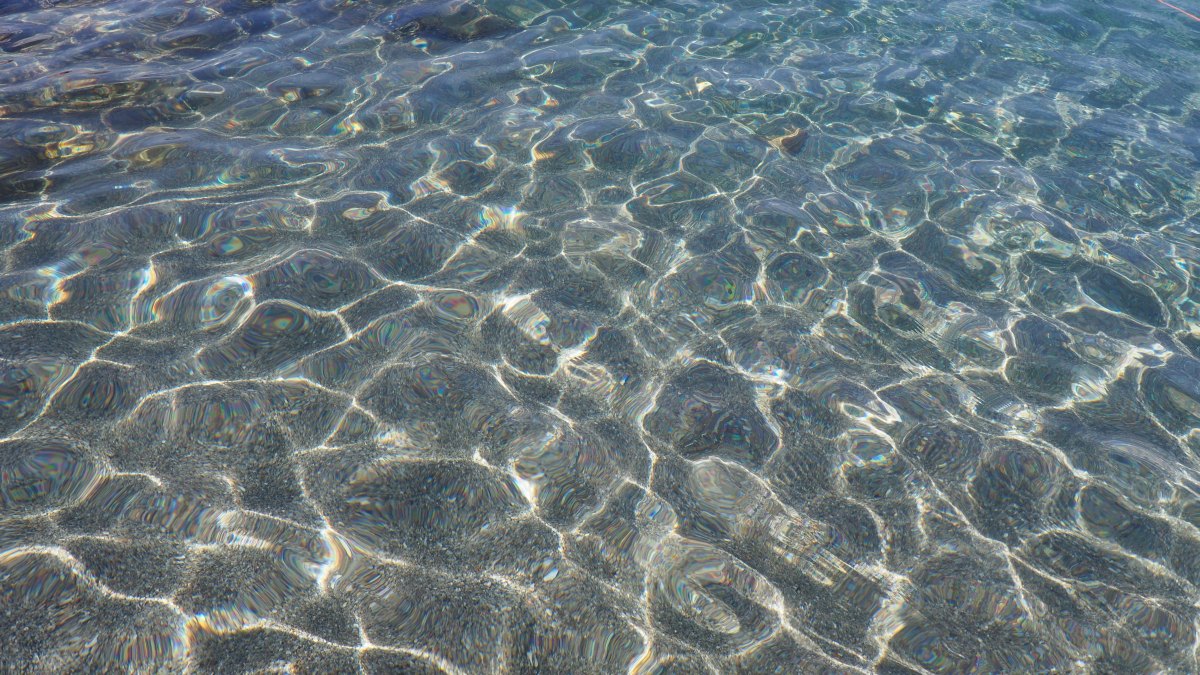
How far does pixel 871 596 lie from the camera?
9.91 ft

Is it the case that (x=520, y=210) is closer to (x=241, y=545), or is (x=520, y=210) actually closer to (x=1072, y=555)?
(x=241, y=545)

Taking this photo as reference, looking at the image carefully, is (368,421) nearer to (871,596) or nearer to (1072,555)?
(871,596)

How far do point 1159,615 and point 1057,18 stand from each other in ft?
32.6

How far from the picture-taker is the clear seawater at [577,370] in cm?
275

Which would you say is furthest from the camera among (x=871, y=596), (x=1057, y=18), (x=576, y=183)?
(x=1057, y=18)

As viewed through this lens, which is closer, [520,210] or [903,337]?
[903,337]

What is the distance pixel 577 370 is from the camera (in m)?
3.96

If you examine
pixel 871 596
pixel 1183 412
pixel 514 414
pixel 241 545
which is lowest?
pixel 1183 412

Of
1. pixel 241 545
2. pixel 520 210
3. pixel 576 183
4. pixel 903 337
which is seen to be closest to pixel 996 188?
pixel 903 337

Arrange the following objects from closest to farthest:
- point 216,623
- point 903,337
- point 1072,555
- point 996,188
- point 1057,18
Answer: point 216,623 → point 1072,555 → point 903,337 → point 996,188 → point 1057,18

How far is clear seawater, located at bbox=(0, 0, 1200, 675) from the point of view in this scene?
2.75 metres

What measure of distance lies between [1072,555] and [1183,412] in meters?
1.70

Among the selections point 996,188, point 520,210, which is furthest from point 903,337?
point 520,210

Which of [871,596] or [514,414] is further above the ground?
[514,414]
